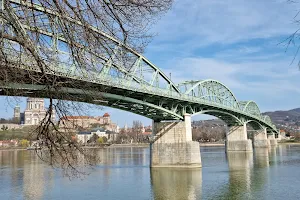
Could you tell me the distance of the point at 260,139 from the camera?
259 ft

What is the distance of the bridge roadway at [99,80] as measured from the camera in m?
5.34

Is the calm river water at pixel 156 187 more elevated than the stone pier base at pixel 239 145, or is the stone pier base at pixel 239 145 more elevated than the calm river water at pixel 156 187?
the stone pier base at pixel 239 145

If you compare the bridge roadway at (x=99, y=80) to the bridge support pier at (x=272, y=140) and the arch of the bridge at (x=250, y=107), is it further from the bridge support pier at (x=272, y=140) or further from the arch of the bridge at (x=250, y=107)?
the bridge support pier at (x=272, y=140)

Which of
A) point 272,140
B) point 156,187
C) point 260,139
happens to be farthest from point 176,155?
point 272,140

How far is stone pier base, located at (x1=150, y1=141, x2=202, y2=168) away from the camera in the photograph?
104 ft

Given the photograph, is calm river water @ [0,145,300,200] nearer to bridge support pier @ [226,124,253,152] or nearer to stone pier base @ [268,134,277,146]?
bridge support pier @ [226,124,253,152]

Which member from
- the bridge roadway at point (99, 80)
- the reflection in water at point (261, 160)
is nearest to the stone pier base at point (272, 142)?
the bridge roadway at point (99, 80)

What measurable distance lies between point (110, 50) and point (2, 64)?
1.88 m

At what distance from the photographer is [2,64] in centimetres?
543

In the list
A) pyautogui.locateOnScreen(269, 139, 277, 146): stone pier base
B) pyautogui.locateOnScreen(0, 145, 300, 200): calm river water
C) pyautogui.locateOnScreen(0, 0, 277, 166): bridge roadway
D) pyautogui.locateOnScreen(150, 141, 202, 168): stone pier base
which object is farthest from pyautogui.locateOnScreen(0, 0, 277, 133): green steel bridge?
pyautogui.locateOnScreen(269, 139, 277, 146): stone pier base

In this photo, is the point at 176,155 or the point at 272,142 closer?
the point at 176,155

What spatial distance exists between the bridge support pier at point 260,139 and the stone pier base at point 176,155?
1978 inches

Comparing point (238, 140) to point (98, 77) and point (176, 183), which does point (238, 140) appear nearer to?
point (176, 183)

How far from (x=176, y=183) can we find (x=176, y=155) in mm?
9586
